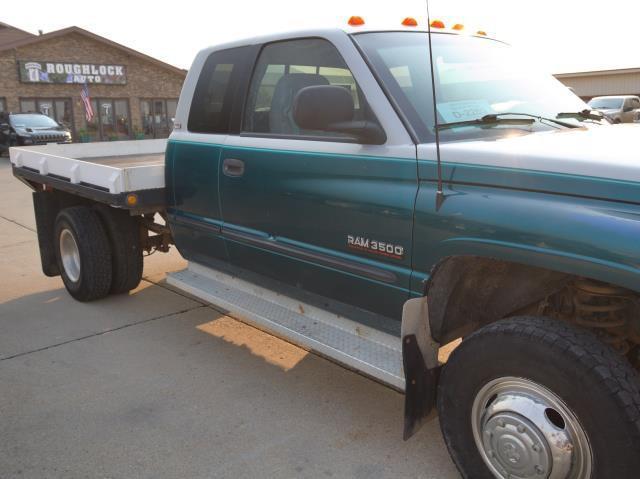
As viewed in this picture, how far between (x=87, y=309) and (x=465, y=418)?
3722 mm

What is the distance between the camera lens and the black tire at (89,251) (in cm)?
502

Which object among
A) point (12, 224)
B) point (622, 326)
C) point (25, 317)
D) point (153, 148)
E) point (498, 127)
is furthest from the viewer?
point (12, 224)

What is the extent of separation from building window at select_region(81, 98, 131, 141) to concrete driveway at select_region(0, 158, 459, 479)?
29.3 m

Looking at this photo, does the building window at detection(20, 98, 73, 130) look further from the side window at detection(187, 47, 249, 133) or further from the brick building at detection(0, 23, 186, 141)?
the side window at detection(187, 47, 249, 133)

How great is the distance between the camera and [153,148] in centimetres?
681

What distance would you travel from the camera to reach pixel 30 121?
77.9 ft

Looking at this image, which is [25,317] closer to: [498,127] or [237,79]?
[237,79]

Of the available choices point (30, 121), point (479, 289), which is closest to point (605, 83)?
point (30, 121)

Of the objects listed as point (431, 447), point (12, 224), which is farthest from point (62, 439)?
point (12, 224)

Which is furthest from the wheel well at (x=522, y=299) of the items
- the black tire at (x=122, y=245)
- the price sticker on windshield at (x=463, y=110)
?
the black tire at (x=122, y=245)

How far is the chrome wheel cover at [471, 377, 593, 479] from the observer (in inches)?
86.5

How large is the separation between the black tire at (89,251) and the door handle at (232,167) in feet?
6.24

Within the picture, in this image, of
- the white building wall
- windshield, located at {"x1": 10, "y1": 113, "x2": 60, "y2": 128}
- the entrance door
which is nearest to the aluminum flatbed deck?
the entrance door

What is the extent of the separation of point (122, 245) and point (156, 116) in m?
31.8
